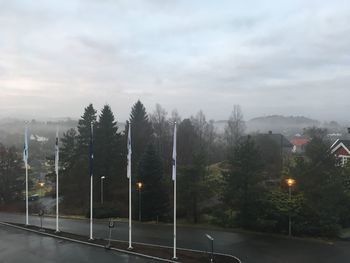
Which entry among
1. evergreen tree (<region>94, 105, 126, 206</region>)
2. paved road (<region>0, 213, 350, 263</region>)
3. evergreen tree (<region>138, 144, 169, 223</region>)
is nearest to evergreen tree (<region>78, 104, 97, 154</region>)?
evergreen tree (<region>94, 105, 126, 206</region>)

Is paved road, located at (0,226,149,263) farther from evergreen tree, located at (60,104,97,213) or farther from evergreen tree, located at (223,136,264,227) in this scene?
evergreen tree, located at (60,104,97,213)

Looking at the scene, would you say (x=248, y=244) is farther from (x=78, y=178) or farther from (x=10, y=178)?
(x=10, y=178)

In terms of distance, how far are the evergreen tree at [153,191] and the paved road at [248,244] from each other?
489 centimetres

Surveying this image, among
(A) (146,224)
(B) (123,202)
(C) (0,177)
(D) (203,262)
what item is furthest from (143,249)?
(C) (0,177)

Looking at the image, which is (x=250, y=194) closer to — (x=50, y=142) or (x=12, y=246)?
(x=12, y=246)

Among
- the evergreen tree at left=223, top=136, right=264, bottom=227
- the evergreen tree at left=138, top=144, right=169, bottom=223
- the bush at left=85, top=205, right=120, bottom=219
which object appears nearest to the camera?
the evergreen tree at left=223, top=136, right=264, bottom=227

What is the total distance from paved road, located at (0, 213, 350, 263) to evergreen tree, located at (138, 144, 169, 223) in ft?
16.0

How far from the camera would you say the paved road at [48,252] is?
81.8 feet

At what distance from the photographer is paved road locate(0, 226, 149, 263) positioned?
2494 cm

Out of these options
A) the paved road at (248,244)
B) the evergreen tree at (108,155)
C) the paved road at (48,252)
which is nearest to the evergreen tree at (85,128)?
the evergreen tree at (108,155)

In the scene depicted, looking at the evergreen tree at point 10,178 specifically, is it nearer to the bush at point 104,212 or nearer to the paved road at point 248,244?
the bush at point 104,212

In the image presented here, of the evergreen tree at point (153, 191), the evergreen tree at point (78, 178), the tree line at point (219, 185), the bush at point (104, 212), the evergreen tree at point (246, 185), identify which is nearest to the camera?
the tree line at point (219, 185)

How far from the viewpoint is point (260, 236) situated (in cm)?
3095

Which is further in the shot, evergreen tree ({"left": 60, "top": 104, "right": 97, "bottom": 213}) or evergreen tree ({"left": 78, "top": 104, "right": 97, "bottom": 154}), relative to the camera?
evergreen tree ({"left": 78, "top": 104, "right": 97, "bottom": 154})
